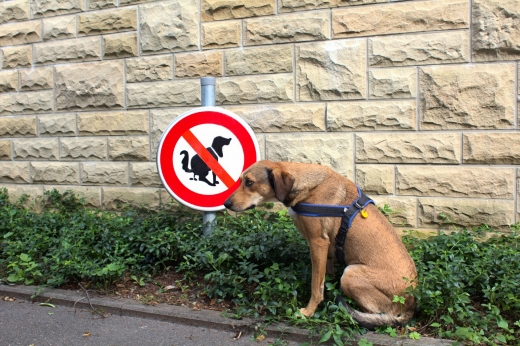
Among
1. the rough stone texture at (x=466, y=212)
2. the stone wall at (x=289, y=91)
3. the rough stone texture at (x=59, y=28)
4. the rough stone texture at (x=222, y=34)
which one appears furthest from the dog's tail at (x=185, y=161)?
the rough stone texture at (x=59, y=28)

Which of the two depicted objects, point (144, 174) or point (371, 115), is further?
point (144, 174)

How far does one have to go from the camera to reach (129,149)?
6047 millimetres

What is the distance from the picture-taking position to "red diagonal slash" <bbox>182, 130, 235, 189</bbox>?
427 centimetres

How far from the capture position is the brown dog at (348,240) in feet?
11.2

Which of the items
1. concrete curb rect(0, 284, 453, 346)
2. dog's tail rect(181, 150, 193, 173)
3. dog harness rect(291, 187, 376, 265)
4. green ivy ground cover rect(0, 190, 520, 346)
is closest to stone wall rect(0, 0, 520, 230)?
green ivy ground cover rect(0, 190, 520, 346)

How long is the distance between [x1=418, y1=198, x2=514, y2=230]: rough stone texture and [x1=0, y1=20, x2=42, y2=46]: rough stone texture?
18.3 ft

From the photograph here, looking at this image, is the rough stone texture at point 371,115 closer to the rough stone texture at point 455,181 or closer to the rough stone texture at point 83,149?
the rough stone texture at point 455,181

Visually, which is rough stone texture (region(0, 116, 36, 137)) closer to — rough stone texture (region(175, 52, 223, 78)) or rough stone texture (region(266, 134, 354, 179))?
rough stone texture (region(175, 52, 223, 78))

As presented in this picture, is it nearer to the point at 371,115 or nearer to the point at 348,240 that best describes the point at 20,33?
the point at 371,115

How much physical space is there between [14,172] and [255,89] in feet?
12.7

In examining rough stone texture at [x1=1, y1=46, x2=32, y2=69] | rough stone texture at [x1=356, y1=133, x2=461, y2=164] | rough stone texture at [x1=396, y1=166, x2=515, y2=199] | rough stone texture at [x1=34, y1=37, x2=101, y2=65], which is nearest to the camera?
rough stone texture at [x1=396, y1=166, x2=515, y2=199]

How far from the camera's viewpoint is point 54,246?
5.09 m

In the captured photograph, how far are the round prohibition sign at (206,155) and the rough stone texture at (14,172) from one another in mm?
3392

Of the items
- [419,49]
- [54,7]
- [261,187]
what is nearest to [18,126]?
[54,7]
